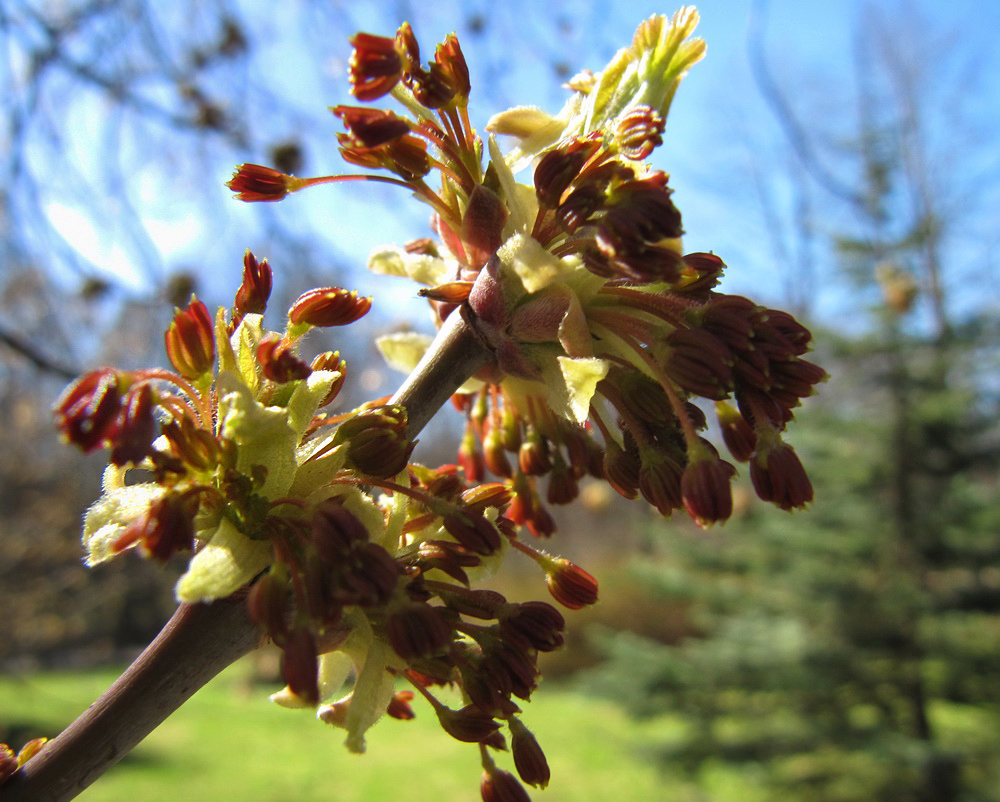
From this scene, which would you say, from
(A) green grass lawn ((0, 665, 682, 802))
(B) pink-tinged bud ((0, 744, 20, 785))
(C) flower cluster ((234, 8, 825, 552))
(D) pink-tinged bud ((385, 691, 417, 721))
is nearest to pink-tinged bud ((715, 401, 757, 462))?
(C) flower cluster ((234, 8, 825, 552))

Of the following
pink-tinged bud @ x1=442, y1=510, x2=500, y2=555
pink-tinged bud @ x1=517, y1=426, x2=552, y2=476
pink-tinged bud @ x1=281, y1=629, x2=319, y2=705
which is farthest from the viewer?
pink-tinged bud @ x1=517, y1=426, x2=552, y2=476

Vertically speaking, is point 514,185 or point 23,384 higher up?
point 23,384

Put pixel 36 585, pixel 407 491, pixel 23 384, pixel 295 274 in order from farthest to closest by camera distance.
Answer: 1. pixel 36 585
2. pixel 23 384
3. pixel 295 274
4. pixel 407 491

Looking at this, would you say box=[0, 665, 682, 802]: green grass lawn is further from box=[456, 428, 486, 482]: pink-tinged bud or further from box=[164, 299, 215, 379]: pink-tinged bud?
box=[164, 299, 215, 379]: pink-tinged bud

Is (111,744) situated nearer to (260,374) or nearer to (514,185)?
(260,374)

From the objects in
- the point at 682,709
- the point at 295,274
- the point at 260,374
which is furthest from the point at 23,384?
the point at 682,709

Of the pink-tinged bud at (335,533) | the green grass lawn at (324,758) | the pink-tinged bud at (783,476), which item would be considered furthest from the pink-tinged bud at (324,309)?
the green grass lawn at (324,758)
